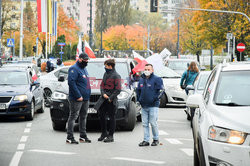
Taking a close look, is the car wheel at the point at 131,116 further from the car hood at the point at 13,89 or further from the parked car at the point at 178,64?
the parked car at the point at 178,64

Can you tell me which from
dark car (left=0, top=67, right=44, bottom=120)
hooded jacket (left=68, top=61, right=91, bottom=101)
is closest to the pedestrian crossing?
hooded jacket (left=68, top=61, right=91, bottom=101)

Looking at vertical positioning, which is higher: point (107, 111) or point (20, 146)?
point (107, 111)

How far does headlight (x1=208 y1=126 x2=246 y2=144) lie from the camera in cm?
570

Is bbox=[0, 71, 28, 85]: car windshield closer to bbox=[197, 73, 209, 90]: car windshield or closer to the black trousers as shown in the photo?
bbox=[197, 73, 209, 90]: car windshield

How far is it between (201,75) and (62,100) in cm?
497

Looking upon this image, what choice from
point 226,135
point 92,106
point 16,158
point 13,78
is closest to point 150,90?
point 92,106

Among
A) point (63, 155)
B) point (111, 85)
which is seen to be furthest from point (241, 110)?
point (111, 85)

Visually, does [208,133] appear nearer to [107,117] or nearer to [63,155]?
[63,155]

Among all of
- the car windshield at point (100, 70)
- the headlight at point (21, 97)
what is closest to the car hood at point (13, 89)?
the headlight at point (21, 97)

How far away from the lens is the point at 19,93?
15641 mm

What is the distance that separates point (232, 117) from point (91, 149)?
15.4ft

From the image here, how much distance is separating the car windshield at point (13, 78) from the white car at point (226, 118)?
10380 millimetres

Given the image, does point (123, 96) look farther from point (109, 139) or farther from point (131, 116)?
point (109, 139)

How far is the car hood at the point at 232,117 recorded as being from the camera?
5.77 meters
